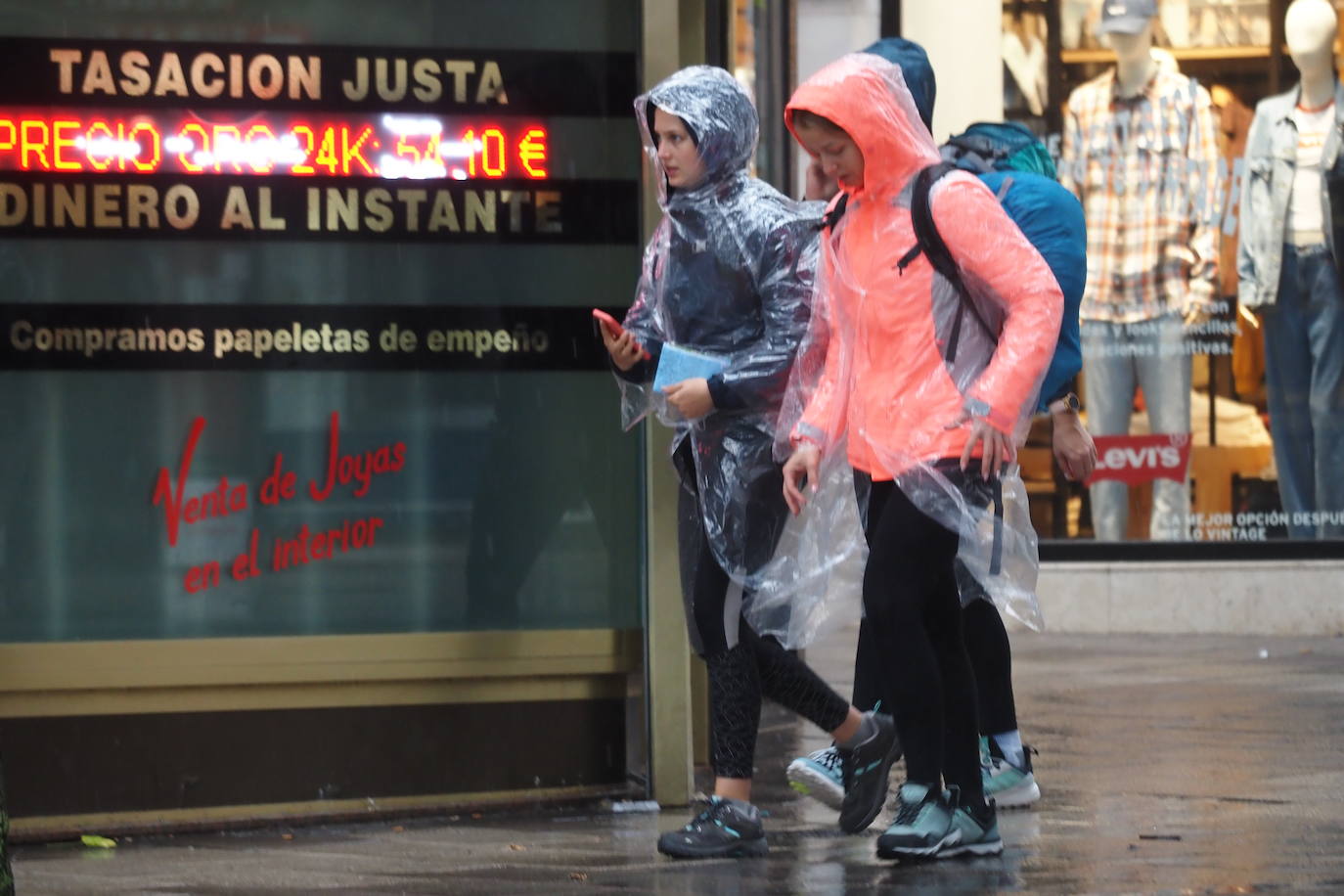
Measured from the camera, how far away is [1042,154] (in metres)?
5.62

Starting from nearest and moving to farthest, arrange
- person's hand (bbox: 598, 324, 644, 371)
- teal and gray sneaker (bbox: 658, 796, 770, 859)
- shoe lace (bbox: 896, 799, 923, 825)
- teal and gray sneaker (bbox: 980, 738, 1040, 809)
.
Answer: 1. shoe lace (bbox: 896, 799, 923, 825)
2. teal and gray sneaker (bbox: 658, 796, 770, 859)
3. person's hand (bbox: 598, 324, 644, 371)
4. teal and gray sneaker (bbox: 980, 738, 1040, 809)

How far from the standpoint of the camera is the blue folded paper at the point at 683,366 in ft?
16.3

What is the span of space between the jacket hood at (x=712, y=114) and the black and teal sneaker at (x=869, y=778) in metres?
1.37

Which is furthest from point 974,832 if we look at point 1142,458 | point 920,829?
point 1142,458

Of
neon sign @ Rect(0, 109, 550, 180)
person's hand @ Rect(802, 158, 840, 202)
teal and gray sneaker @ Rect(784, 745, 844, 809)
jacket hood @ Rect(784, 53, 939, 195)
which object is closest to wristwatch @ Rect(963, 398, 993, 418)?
jacket hood @ Rect(784, 53, 939, 195)

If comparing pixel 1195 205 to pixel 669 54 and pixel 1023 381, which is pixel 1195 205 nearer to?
pixel 669 54

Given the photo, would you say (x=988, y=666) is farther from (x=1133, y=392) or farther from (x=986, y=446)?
(x=1133, y=392)

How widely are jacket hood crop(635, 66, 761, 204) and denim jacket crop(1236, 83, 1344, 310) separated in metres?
5.28

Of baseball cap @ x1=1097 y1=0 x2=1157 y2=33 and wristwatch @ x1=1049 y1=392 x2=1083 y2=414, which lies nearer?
wristwatch @ x1=1049 y1=392 x2=1083 y2=414

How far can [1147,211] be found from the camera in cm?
A: 980

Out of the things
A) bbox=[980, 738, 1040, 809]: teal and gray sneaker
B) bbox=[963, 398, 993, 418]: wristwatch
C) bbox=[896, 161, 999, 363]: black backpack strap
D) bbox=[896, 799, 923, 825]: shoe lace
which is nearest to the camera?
bbox=[963, 398, 993, 418]: wristwatch

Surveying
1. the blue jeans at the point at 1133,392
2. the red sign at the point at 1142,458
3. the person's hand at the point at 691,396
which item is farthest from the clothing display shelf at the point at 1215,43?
the person's hand at the point at 691,396

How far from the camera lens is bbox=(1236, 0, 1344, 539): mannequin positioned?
9.73 metres

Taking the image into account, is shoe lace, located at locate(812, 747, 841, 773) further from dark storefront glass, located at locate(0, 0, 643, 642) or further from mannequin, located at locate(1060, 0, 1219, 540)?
mannequin, located at locate(1060, 0, 1219, 540)
